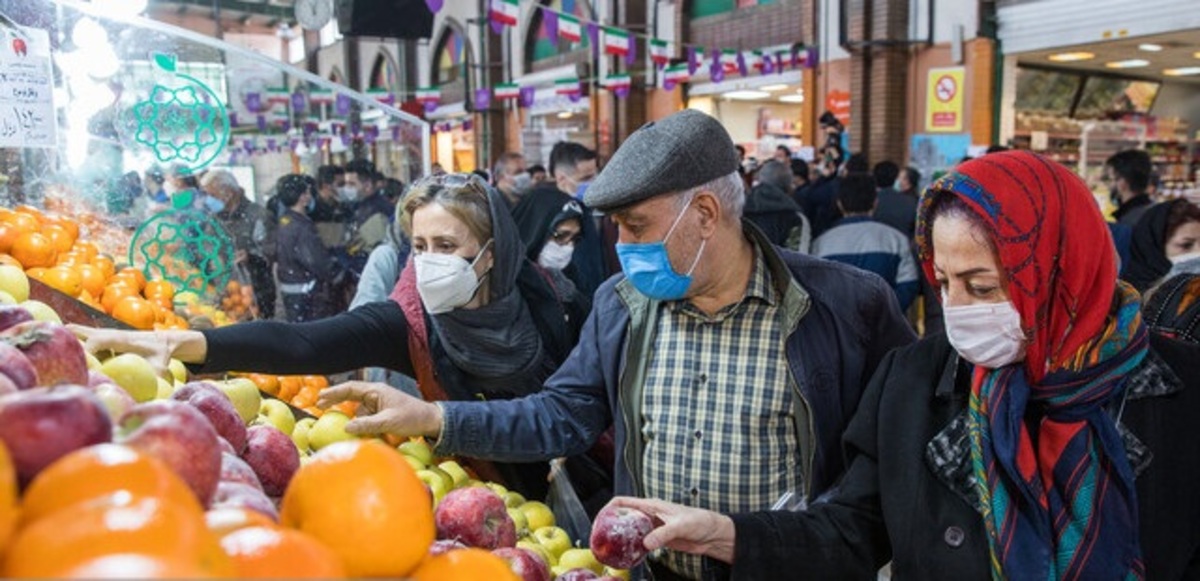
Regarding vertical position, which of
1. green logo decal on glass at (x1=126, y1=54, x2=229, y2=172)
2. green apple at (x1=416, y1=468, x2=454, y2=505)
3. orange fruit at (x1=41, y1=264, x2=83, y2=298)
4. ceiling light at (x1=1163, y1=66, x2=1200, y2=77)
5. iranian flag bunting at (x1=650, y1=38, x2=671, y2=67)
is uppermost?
iranian flag bunting at (x1=650, y1=38, x2=671, y2=67)

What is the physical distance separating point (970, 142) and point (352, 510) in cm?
1201

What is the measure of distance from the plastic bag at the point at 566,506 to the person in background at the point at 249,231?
257 centimetres

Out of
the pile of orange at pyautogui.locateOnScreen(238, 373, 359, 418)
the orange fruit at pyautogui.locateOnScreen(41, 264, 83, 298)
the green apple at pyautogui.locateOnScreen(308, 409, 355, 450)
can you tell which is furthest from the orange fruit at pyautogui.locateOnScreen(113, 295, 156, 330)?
the green apple at pyautogui.locateOnScreen(308, 409, 355, 450)

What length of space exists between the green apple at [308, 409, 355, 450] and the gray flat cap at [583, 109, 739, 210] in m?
0.79

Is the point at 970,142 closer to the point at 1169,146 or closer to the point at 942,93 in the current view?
the point at 942,93

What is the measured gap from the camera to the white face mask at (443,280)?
8.83 feet

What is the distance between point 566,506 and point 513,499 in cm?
20

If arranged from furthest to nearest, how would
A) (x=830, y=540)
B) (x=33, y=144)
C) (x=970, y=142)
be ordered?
1. (x=970, y=142)
2. (x=33, y=144)
3. (x=830, y=540)

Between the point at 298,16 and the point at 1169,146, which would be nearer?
the point at 298,16

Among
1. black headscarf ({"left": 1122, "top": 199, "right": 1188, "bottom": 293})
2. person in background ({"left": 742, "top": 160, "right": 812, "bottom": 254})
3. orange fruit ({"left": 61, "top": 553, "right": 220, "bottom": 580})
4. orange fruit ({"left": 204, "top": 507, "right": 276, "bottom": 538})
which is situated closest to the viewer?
orange fruit ({"left": 61, "top": 553, "right": 220, "bottom": 580})

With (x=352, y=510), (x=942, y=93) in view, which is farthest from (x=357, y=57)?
(x=352, y=510)

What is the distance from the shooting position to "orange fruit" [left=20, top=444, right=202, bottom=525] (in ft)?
2.28

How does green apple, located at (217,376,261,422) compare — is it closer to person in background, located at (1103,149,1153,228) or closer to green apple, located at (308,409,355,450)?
green apple, located at (308,409,355,450)

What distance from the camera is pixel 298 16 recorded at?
24.8ft
